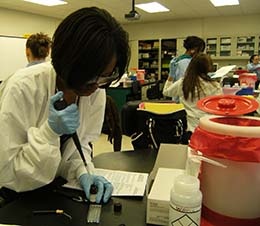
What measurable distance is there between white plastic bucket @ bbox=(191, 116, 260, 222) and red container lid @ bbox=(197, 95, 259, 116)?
88 millimetres

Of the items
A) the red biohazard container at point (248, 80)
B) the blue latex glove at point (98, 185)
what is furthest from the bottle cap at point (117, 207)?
the red biohazard container at point (248, 80)

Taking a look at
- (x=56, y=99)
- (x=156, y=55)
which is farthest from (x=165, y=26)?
(x=56, y=99)

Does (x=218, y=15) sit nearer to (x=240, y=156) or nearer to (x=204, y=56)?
(x=204, y=56)

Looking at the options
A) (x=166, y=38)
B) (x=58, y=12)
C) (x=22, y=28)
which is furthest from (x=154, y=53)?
(x=22, y=28)

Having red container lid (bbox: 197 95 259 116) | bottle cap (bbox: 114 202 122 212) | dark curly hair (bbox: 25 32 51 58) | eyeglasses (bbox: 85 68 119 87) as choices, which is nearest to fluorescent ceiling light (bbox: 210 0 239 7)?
dark curly hair (bbox: 25 32 51 58)

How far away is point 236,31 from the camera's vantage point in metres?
8.02

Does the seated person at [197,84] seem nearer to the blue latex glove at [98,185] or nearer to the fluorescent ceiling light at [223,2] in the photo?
the blue latex glove at [98,185]

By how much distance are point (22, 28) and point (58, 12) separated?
3.29 ft

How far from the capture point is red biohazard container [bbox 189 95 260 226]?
2.21 ft

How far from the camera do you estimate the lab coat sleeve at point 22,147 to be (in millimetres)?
906

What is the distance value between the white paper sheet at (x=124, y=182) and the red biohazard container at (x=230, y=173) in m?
0.29

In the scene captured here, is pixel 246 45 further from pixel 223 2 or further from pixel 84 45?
pixel 84 45

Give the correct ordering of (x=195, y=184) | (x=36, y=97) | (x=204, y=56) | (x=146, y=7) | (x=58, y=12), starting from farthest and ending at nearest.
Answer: (x=58, y=12)
(x=146, y=7)
(x=204, y=56)
(x=36, y=97)
(x=195, y=184)

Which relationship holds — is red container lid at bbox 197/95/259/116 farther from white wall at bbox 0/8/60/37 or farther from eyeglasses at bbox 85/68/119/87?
white wall at bbox 0/8/60/37
